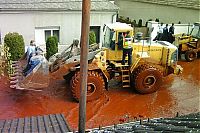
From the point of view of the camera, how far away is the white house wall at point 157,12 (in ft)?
67.6

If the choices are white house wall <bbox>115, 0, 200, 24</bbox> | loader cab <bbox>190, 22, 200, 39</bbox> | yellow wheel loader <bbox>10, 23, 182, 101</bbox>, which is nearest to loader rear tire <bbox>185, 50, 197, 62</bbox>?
loader cab <bbox>190, 22, 200, 39</bbox>

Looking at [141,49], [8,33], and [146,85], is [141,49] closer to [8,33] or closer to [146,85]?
[146,85]

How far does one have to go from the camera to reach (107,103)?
36.0 ft

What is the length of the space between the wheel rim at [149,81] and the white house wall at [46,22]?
598 cm

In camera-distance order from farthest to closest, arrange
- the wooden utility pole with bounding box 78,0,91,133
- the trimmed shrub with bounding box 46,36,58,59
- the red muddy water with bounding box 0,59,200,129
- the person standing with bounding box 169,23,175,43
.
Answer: the person standing with bounding box 169,23,175,43, the trimmed shrub with bounding box 46,36,58,59, the red muddy water with bounding box 0,59,200,129, the wooden utility pole with bounding box 78,0,91,133

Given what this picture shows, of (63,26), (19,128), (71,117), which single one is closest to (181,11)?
(63,26)

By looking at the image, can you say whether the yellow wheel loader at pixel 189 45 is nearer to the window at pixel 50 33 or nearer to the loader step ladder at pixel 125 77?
the loader step ladder at pixel 125 77

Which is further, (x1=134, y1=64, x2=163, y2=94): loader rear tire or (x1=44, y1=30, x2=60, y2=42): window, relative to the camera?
(x1=44, y1=30, x2=60, y2=42): window

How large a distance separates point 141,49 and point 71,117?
163 inches

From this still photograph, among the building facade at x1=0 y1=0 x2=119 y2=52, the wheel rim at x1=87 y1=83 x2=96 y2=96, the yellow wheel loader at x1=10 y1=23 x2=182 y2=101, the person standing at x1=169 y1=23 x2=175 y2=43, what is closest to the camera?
the wheel rim at x1=87 y1=83 x2=96 y2=96

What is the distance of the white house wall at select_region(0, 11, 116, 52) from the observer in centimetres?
1547

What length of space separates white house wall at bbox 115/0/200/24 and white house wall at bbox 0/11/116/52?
6.15m

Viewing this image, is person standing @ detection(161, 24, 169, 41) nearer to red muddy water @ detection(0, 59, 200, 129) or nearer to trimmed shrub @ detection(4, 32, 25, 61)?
red muddy water @ detection(0, 59, 200, 129)

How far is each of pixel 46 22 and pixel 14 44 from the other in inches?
94.1
